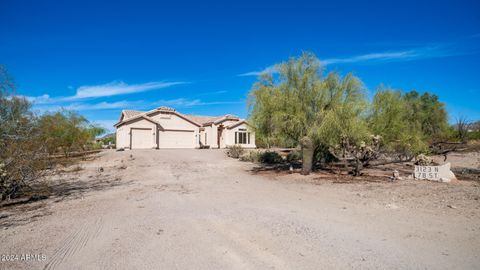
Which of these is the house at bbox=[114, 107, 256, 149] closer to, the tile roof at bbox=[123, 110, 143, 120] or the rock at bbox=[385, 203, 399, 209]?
the tile roof at bbox=[123, 110, 143, 120]

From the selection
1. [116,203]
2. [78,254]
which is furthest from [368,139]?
[78,254]

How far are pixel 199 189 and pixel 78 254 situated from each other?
563 centimetres

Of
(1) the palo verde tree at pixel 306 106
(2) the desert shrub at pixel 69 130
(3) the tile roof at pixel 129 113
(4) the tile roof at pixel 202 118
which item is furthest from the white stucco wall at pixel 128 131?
(1) the palo verde tree at pixel 306 106

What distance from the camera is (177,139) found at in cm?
3350

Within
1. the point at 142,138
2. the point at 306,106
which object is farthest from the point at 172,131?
the point at 306,106

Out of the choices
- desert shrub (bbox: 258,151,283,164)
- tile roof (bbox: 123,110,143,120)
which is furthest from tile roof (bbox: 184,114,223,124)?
desert shrub (bbox: 258,151,283,164)

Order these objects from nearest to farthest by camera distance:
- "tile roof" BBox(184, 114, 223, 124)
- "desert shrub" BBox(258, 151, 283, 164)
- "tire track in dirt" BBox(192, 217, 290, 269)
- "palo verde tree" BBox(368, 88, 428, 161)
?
"tire track in dirt" BBox(192, 217, 290, 269) < "palo verde tree" BBox(368, 88, 428, 161) < "desert shrub" BBox(258, 151, 283, 164) < "tile roof" BBox(184, 114, 223, 124)

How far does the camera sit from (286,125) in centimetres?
1253

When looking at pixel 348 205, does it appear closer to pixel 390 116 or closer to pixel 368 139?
pixel 368 139

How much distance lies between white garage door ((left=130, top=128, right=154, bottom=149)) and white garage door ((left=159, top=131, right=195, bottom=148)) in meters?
1.54

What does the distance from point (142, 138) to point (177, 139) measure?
174 inches

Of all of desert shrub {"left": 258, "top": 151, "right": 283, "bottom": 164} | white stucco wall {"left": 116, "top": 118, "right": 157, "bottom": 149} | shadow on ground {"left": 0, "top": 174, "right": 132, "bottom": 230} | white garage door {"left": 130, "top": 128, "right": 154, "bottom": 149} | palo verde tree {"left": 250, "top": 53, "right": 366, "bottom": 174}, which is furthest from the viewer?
white garage door {"left": 130, "top": 128, "right": 154, "bottom": 149}

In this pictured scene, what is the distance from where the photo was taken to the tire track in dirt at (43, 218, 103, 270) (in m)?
4.01

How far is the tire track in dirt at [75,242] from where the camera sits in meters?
4.01
